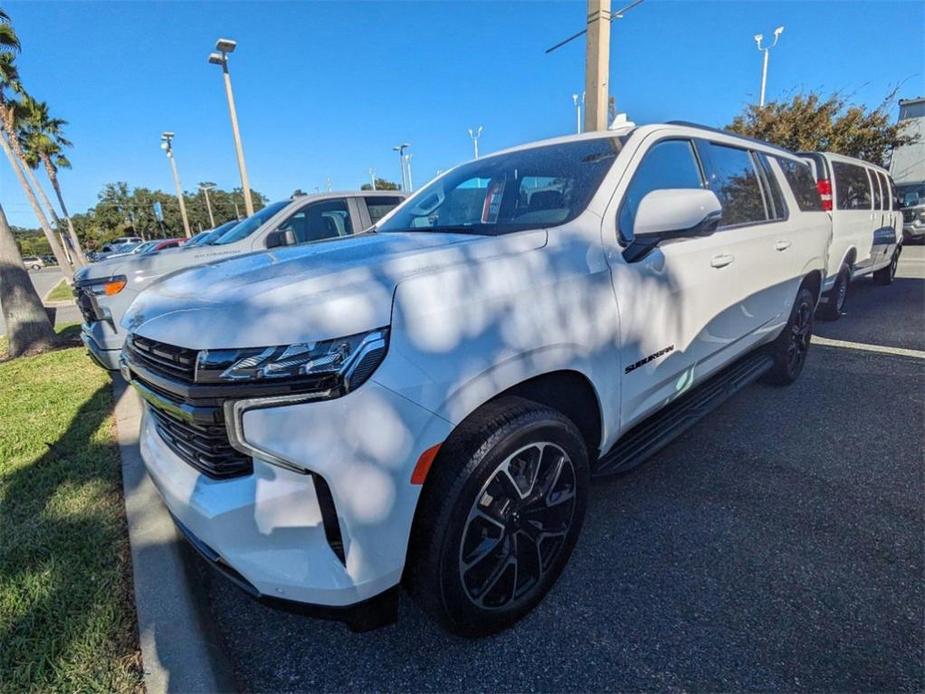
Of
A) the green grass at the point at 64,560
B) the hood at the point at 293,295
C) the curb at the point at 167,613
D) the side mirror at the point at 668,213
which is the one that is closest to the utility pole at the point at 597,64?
the side mirror at the point at 668,213

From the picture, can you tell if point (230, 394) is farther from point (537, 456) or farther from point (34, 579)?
point (34, 579)

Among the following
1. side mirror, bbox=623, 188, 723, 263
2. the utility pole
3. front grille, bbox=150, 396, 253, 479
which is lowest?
front grille, bbox=150, 396, 253, 479

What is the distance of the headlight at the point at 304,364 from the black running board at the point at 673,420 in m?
1.34

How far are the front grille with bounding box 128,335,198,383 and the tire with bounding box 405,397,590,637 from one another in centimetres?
79

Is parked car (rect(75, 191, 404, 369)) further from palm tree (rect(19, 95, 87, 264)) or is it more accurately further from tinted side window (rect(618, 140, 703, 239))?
palm tree (rect(19, 95, 87, 264))

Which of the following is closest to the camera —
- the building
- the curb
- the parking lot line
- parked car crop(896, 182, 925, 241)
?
the curb

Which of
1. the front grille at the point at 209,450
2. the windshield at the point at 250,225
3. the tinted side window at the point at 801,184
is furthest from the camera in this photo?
the windshield at the point at 250,225

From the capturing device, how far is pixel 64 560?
7.06 ft

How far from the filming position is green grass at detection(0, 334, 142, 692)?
1665 millimetres

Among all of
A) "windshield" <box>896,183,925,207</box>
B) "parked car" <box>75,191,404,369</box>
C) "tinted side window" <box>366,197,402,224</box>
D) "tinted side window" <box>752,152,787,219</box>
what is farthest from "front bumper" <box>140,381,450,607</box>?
"windshield" <box>896,183,925,207</box>

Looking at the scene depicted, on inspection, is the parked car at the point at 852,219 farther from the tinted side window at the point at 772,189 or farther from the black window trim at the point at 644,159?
the black window trim at the point at 644,159

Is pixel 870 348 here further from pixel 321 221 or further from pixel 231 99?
pixel 231 99

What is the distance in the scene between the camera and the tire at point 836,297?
248 inches

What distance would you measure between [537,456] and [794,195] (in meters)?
3.52
